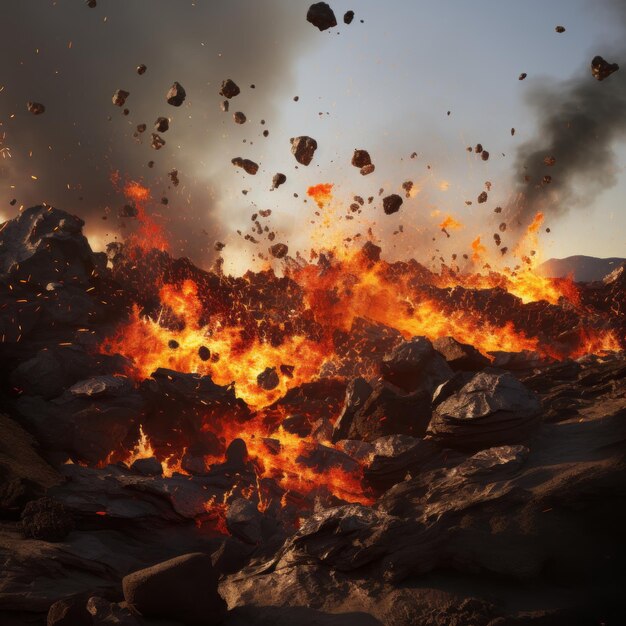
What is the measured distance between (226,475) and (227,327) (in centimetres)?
987

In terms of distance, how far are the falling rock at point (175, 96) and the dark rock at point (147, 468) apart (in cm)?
943

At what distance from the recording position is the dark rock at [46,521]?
26.3ft

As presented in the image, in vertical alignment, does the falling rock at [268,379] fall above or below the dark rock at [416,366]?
above

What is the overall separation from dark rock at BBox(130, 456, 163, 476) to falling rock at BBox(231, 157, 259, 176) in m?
9.85

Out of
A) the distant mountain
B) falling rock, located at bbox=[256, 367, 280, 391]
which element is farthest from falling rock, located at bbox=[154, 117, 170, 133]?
the distant mountain

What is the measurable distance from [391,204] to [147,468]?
35.9 ft

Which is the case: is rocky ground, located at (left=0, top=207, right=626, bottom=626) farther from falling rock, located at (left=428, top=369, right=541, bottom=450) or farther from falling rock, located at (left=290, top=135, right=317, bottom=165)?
falling rock, located at (left=290, top=135, right=317, bottom=165)

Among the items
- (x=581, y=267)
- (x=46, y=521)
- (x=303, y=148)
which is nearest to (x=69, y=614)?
(x=46, y=521)

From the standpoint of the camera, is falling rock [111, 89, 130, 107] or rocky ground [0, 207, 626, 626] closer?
rocky ground [0, 207, 626, 626]

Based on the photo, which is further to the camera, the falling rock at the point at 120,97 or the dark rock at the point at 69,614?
the falling rock at the point at 120,97

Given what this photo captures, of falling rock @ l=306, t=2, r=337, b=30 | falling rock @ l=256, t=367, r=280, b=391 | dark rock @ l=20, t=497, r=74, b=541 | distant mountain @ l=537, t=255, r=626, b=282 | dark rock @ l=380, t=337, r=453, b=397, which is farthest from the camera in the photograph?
distant mountain @ l=537, t=255, r=626, b=282

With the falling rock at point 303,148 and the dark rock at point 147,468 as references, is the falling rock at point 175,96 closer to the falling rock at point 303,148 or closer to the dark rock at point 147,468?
the falling rock at point 303,148

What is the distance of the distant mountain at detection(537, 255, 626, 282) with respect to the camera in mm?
142875

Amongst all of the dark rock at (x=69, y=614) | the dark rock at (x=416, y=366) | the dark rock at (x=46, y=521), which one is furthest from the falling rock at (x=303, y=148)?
the dark rock at (x=69, y=614)
